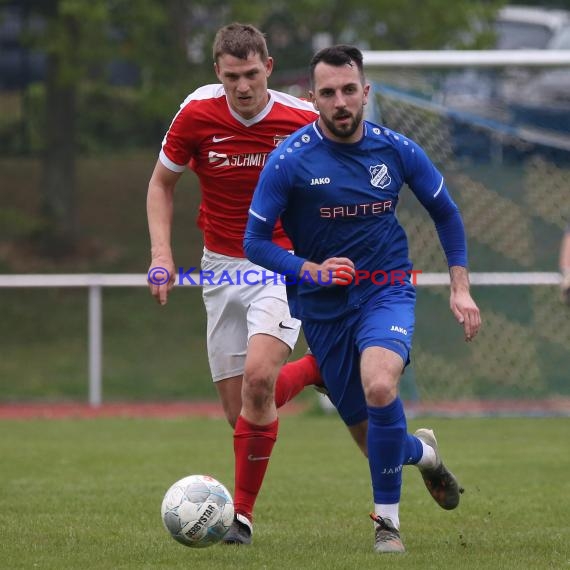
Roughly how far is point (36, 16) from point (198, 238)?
444cm

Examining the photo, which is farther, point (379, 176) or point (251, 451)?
point (251, 451)

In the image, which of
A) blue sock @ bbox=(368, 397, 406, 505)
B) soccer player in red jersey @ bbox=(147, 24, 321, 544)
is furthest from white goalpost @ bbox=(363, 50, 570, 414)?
blue sock @ bbox=(368, 397, 406, 505)

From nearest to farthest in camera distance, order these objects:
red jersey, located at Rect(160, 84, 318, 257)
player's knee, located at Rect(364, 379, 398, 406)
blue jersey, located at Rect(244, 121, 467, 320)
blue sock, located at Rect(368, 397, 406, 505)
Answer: player's knee, located at Rect(364, 379, 398, 406) < blue sock, located at Rect(368, 397, 406, 505) < blue jersey, located at Rect(244, 121, 467, 320) < red jersey, located at Rect(160, 84, 318, 257)

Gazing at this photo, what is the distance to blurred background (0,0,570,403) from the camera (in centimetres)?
1219

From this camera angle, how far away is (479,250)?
41.4 ft

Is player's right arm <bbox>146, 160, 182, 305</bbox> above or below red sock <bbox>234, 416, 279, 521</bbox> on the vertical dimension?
above

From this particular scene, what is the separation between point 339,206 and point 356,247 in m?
0.19

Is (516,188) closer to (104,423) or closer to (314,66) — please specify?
(104,423)

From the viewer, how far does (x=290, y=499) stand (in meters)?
7.29

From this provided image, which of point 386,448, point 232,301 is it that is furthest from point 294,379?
point 386,448

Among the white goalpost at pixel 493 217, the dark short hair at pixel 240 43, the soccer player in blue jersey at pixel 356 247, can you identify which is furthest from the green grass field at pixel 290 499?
the dark short hair at pixel 240 43

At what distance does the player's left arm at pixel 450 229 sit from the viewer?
18.2 ft

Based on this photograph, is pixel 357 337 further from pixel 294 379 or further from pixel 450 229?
pixel 294 379

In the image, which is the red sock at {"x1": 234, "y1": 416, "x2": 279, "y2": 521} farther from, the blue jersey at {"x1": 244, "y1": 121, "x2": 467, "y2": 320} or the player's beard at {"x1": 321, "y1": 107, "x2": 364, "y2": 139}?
the player's beard at {"x1": 321, "y1": 107, "x2": 364, "y2": 139}
